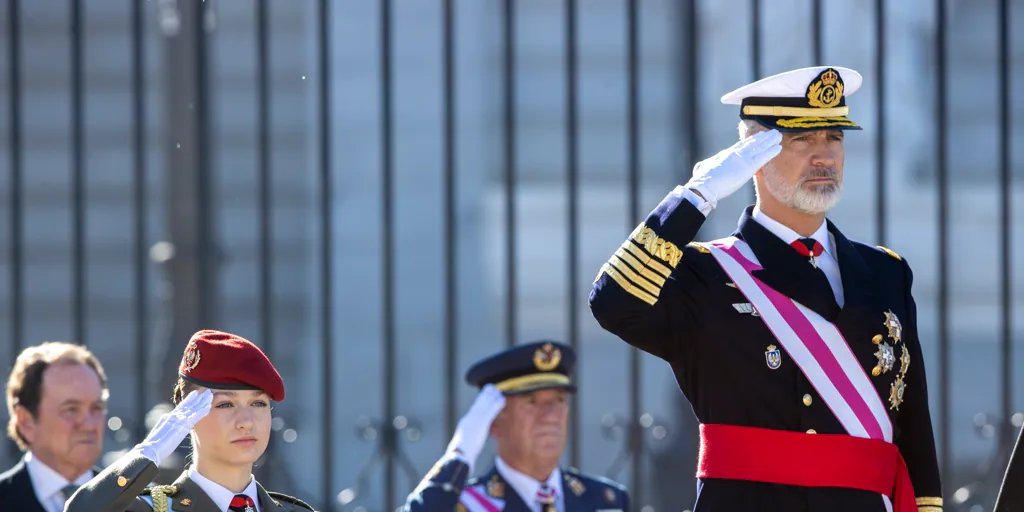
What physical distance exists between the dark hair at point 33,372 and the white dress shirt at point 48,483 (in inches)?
4.8

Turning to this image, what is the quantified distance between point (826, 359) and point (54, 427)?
2.33 metres

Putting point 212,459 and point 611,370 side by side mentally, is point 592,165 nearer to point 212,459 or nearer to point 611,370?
point 611,370

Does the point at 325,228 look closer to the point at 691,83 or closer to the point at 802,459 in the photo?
the point at 691,83

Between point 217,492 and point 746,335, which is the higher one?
point 746,335

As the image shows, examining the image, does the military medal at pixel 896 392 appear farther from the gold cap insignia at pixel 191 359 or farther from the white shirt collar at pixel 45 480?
the white shirt collar at pixel 45 480

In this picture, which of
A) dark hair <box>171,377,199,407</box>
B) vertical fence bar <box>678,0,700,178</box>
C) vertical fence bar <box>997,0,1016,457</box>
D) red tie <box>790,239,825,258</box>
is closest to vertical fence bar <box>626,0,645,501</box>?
vertical fence bar <box>678,0,700,178</box>

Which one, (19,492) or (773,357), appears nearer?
(773,357)

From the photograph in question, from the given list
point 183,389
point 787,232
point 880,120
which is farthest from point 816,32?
point 183,389

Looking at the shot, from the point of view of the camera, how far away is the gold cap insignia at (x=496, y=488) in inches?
209

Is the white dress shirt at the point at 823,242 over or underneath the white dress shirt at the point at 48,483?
over

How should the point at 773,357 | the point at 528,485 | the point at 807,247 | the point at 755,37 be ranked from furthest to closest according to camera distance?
1. the point at 755,37
2. the point at 528,485
3. the point at 807,247
4. the point at 773,357

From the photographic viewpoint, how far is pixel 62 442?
4.82 m

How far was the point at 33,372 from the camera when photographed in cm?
488

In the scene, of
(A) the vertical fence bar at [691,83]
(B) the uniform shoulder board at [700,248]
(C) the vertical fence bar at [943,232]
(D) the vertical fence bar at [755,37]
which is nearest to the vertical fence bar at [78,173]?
(A) the vertical fence bar at [691,83]
